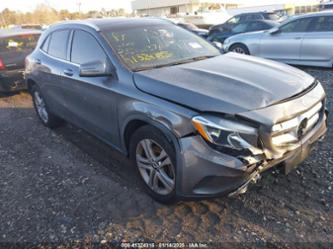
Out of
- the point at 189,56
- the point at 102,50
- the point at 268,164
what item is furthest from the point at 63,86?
the point at 268,164

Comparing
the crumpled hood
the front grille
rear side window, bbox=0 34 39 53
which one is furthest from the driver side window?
rear side window, bbox=0 34 39 53

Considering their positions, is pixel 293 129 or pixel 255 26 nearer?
pixel 293 129

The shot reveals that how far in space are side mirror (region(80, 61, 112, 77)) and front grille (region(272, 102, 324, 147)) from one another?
1717 millimetres

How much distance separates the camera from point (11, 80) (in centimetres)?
666

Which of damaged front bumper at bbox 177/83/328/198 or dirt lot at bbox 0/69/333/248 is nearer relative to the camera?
damaged front bumper at bbox 177/83/328/198

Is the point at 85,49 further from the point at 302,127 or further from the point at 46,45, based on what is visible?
the point at 302,127

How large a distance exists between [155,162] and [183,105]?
0.69 m

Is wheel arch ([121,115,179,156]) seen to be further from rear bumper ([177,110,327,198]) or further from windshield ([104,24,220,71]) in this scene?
windshield ([104,24,220,71])

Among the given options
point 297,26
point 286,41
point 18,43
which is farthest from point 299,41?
point 18,43

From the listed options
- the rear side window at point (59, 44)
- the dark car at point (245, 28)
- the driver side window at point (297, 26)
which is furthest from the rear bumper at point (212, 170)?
the dark car at point (245, 28)

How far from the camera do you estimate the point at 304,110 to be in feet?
8.38

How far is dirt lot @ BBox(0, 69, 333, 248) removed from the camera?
2.51 metres

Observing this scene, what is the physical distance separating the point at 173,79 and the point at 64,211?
166 cm

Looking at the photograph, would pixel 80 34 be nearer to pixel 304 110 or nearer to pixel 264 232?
pixel 304 110
